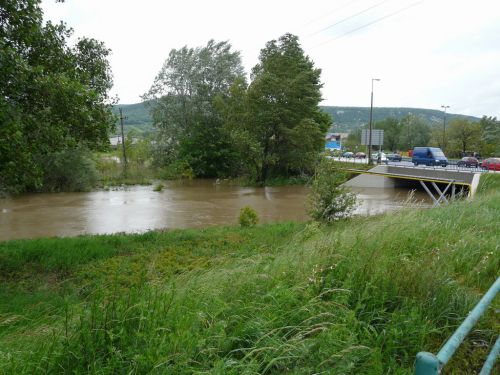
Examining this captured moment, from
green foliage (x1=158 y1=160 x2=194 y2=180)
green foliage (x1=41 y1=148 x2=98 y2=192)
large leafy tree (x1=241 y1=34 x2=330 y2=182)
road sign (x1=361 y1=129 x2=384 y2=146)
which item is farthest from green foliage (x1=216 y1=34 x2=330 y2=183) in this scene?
green foliage (x1=41 y1=148 x2=98 y2=192)

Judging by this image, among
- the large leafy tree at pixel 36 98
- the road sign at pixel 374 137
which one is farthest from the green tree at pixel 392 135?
the large leafy tree at pixel 36 98

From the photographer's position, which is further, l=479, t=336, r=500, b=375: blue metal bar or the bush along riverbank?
the bush along riverbank

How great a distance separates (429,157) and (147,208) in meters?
31.4

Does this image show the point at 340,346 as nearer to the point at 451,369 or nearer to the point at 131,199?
the point at 451,369

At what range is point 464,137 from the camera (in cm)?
5988

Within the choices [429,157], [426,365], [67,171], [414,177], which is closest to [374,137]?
[429,157]

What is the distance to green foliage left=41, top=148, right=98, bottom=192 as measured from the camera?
33.1 meters

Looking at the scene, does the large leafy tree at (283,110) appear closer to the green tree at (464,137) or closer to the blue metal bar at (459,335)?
the green tree at (464,137)

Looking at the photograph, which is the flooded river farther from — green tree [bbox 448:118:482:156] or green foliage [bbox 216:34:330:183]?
green tree [bbox 448:118:482:156]

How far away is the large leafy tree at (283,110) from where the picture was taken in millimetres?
37688

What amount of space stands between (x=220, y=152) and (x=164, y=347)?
144ft

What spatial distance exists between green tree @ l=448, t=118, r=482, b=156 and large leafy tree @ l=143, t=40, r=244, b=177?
35965mm

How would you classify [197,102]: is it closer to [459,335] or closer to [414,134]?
[459,335]

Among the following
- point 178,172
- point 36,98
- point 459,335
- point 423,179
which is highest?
point 36,98
